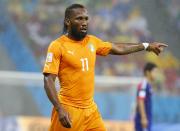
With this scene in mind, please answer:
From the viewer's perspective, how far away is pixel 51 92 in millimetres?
5430

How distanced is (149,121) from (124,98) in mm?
4138

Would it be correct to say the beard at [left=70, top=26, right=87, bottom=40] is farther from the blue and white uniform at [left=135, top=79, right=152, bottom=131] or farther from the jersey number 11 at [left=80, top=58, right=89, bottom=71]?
the blue and white uniform at [left=135, top=79, right=152, bottom=131]

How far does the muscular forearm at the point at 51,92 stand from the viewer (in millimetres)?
5398

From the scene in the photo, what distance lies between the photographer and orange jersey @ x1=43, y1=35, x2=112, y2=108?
558 centimetres

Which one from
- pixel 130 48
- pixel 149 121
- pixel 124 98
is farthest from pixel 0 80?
pixel 130 48

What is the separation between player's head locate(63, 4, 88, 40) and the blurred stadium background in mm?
6732

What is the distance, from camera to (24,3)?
1653 cm

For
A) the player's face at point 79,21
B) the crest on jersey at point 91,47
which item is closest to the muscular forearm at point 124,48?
the crest on jersey at point 91,47

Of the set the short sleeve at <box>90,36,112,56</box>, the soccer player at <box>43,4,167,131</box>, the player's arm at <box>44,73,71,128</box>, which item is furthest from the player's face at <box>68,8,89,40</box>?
the player's arm at <box>44,73,71,128</box>

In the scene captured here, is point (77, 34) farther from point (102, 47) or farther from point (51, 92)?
point (51, 92)

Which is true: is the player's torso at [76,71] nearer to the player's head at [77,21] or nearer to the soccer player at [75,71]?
the soccer player at [75,71]

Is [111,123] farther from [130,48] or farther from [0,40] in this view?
[130,48]

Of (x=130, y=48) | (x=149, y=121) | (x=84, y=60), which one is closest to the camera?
(x=84, y=60)

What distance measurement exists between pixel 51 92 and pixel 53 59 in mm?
328
